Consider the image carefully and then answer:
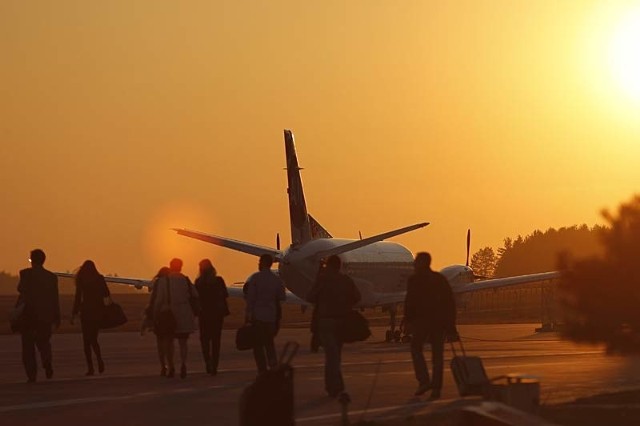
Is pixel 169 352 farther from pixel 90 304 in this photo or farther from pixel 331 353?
pixel 331 353

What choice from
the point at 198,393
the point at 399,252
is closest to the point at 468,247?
the point at 399,252

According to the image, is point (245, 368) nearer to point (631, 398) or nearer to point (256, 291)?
point (256, 291)

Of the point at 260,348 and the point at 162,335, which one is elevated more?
the point at 162,335

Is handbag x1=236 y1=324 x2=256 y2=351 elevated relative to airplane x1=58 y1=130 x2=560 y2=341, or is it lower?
lower

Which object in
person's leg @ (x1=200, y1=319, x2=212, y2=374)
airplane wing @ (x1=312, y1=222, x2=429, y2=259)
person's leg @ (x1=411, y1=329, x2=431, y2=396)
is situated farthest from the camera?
airplane wing @ (x1=312, y1=222, x2=429, y2=259)

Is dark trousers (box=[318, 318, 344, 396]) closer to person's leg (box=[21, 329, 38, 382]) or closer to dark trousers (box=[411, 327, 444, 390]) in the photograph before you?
dark trousers (box=[411, 327, 444, 390])

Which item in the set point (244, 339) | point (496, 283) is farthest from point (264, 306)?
point (496, 283)

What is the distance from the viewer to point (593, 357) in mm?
30109

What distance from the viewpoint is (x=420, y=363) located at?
2078cm

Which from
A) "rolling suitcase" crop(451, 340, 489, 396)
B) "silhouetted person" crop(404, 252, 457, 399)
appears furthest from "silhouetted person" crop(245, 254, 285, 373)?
"rolling suitcase" crop(451, 340, 489, 396)

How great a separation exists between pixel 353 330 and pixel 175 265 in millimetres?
5694

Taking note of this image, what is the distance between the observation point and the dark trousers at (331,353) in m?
20.2

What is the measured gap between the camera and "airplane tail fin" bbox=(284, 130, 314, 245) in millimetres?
50219

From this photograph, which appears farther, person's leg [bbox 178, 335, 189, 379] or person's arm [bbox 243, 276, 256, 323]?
person's leg [bbox 178, 335, 189, 379]
